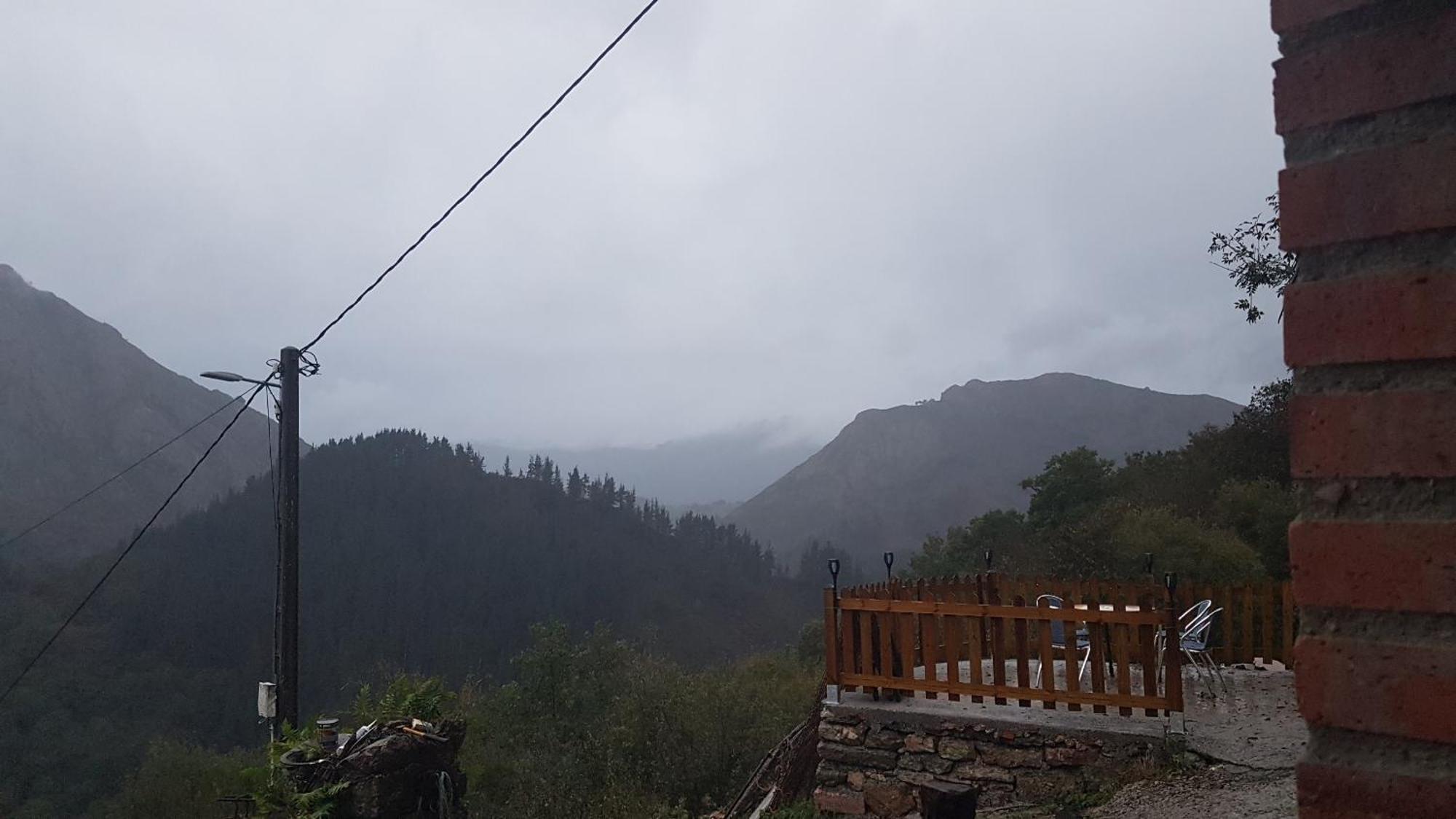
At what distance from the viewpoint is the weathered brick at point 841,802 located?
7520 mm

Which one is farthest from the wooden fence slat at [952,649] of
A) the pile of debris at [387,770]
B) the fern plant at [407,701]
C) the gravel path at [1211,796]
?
the fern plant at [407,701]

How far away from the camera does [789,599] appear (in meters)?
94.5

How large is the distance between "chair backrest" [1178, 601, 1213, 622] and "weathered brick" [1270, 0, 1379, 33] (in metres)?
8.28

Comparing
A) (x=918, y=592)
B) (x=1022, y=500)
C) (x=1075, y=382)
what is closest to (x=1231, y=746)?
(x=918, y=592)

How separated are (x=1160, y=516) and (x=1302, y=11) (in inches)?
675

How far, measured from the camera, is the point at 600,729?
76.8 feet

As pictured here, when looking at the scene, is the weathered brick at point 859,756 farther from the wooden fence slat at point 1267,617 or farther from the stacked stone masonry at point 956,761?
the wooden fence slat at point 1267,617

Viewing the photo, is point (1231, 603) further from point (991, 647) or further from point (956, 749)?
point (956, 749)

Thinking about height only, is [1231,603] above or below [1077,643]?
above

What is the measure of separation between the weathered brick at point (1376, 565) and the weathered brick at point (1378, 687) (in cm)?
6

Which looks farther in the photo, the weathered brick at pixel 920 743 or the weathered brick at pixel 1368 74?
the weathered brick at pixel 920 743

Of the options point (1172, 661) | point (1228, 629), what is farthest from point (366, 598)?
point (1172, 661)

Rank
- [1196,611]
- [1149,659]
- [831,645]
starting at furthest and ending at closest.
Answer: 1. [1196,611]
2. [831,645]
3. [1149,659]

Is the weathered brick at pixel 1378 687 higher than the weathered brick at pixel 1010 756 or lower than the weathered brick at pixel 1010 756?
higher
